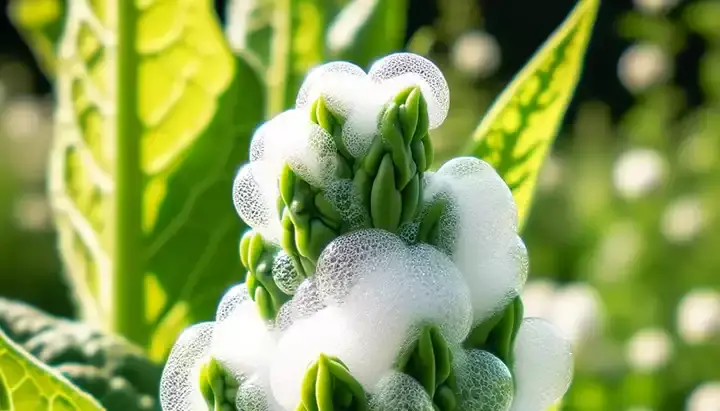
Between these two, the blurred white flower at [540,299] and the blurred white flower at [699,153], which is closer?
the blurred white flower at [540,299]

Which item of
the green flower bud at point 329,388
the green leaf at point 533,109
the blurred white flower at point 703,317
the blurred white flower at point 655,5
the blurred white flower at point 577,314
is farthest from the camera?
the blurred white flower at point 655,5

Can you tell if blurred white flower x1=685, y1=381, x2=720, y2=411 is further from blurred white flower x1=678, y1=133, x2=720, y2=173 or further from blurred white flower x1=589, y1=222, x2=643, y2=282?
blurred white flower x1=678, y1=133, x2=720, y2=173

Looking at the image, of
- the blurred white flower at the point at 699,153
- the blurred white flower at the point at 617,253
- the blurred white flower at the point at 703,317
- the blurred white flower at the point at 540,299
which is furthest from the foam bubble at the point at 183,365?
the blurred white flower at the point at 699,153

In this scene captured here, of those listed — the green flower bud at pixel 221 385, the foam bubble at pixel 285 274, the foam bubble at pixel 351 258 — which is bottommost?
the green flower bud at pixel 221 385

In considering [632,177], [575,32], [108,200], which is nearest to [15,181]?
[632,177]

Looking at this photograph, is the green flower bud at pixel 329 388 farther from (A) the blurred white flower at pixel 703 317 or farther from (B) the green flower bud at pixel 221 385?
(A) the blurred white flower at pixel 703 317

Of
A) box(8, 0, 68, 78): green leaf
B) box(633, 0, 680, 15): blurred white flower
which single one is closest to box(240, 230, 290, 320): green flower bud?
box(8, 0, 68, 78): green leaf

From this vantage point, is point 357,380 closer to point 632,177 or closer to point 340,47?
point 340,47
